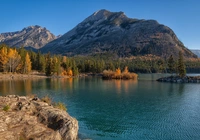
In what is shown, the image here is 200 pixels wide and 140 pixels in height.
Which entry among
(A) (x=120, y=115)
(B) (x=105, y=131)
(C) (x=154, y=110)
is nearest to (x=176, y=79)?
(C) (x=154, y=110)

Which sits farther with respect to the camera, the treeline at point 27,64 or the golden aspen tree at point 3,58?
the treeline at point 27,64

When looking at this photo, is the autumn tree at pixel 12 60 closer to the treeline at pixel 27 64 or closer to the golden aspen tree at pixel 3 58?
the treeline at pixel 27 64

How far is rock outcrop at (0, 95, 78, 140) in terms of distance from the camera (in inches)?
737

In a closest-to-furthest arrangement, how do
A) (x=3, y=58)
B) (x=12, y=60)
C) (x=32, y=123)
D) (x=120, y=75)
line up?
(x=32, y=123), (x=3, y=58), (x=12, y=60), (x=120, y=75)

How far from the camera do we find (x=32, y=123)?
21.0 meters

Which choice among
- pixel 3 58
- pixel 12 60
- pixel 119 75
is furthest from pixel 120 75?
pixel 3 58

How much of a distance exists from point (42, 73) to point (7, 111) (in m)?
139

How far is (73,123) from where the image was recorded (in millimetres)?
22469

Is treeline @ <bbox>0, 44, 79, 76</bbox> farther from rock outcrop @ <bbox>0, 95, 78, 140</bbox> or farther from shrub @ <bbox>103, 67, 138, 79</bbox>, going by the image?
rock outcrop @ <bbox>0, 95, 78, 140</bbox>

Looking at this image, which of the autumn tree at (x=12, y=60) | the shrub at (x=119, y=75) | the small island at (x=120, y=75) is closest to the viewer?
the autumn tree at (x=12, y=60)

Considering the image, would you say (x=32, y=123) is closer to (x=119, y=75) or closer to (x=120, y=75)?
(x=120, y=75)

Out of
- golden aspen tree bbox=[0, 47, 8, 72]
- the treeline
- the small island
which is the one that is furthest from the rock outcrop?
the small island

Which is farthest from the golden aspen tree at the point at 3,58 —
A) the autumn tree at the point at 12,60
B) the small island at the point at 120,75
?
the small island at the point at 120,75

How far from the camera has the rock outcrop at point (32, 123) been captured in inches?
737
